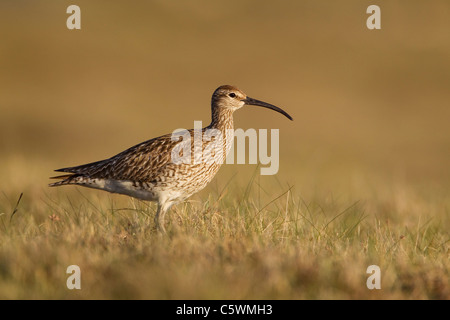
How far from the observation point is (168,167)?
8297 millimetres

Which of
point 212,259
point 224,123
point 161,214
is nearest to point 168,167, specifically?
point 161,214

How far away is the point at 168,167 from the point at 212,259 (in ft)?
8.31

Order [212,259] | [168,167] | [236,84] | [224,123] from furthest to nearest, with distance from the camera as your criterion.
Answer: [236,84], [224,123], [168,167], [212,259]

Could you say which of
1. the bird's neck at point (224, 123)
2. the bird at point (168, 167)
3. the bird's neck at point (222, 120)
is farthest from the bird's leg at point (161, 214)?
the bird's neck at point (222, 120)

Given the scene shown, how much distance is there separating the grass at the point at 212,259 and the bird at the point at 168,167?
1.57ft

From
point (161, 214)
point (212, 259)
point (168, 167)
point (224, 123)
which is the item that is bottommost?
point (212, 259)

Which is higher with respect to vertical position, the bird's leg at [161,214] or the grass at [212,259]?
the bird's leg at [161,214]

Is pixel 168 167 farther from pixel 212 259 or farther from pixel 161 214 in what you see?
pixel 212 259

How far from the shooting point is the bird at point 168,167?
825cm

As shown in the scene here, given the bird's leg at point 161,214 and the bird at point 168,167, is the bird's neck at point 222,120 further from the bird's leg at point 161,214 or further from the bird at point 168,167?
the bird's leg at point 161,214

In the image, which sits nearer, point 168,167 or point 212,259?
point 212,259

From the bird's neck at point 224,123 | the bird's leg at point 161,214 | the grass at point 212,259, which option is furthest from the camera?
the bird's neck at point 224,123
